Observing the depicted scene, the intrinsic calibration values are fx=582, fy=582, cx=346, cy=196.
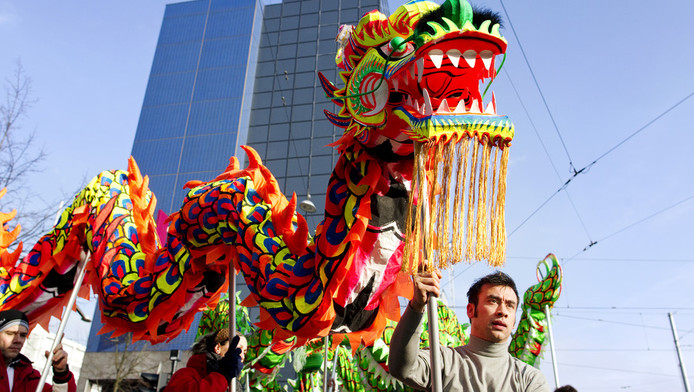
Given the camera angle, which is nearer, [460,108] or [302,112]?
[460,108]

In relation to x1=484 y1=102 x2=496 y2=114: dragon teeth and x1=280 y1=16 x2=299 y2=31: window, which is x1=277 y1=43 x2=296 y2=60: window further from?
x1=484 y1=102 x2=496 y2=114: dragon teeth

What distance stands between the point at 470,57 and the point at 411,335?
1.15m

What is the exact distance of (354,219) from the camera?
2619mm

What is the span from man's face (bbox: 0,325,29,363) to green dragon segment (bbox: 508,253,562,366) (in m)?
4.43

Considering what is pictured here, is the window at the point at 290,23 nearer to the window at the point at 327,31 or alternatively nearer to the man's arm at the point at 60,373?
the window at the point at 327,31

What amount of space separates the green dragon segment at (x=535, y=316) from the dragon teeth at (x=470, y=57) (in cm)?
389

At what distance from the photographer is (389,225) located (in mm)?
2693

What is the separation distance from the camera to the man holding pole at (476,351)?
178 cm

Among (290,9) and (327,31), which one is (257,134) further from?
(290,9)

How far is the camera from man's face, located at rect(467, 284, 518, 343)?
186cm

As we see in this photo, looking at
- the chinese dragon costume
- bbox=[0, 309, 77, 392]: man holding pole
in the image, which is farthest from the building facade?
bbox=[0, 309, 77, 392]: man holding pole

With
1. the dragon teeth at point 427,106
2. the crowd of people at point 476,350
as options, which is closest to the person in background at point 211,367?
the crowd of people at point 476,350

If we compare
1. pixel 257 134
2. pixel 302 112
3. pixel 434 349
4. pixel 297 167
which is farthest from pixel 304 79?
pixel 434 349

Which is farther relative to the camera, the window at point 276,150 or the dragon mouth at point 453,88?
the window at point 276,150
